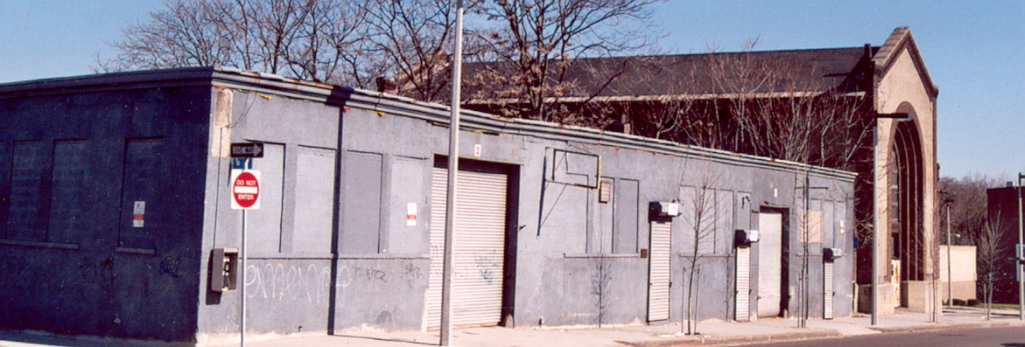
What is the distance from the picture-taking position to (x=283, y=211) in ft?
57.2

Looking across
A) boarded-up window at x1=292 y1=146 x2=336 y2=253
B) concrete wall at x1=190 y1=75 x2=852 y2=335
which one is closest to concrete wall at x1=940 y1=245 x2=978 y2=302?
concrete wall at x1=190 y1=75 x2=852 y2=335

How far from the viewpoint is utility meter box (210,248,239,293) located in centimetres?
1619

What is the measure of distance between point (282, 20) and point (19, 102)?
2991 centimetres

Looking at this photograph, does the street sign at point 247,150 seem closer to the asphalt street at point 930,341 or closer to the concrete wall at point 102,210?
the concrete wall at point 102,210

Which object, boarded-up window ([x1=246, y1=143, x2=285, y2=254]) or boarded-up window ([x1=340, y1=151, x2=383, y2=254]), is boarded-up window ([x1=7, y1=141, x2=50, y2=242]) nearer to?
boarded-up window ([x1=246, y1=143, x2=285, y2=254])

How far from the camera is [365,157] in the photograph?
18.9 metres

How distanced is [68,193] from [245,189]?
5106 millimetres

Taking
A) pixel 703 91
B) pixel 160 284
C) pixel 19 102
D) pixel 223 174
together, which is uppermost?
pixel 703 91

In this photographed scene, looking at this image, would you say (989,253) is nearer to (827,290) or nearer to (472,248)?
(827,290)

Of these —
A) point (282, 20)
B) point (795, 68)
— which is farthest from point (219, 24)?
point (795, 68)

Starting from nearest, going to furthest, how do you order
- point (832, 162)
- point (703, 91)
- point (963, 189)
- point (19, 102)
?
point (19, 102)
point (832, 162)
point (703, 91)
point (963, 189)

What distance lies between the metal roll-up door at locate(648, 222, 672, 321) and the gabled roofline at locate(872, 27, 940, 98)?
69.4 ft

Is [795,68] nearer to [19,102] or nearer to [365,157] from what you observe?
[365,157]

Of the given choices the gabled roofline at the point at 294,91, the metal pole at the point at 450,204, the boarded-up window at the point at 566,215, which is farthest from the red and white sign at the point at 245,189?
the boarded-up window at the point at 566,215
